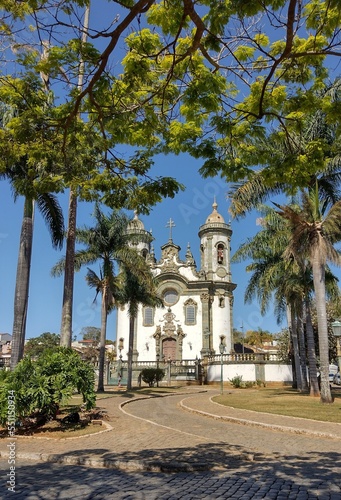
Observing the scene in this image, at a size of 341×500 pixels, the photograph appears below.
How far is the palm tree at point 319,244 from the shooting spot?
17891mm

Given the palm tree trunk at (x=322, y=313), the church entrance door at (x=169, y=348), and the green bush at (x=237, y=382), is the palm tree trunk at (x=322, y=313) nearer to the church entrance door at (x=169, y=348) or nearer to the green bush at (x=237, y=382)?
the green bush at (x=237, y=382)

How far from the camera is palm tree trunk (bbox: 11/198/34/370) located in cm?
1401

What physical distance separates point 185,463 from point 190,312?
40306 millimetres

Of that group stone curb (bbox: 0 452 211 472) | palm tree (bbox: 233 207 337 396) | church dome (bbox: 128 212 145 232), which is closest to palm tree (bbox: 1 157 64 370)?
stone curb (bbox: 0 452 211 472)

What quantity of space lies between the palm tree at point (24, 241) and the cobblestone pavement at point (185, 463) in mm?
4476

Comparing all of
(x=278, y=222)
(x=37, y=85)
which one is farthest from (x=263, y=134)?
(x=278, y=222)

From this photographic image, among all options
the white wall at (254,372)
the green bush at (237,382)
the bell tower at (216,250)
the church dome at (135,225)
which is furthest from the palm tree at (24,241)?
the bell tower at (216,250)

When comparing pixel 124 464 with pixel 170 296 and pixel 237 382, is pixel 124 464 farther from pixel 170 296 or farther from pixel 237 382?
pixel 170 296

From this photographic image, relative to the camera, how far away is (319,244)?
18281mm

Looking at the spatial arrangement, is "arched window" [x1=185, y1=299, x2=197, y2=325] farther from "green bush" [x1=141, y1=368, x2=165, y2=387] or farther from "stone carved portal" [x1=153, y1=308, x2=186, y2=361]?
"green bush" [x1=141, y1=368, x2=165, y2=387]

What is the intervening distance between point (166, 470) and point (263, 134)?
5094 millimetres

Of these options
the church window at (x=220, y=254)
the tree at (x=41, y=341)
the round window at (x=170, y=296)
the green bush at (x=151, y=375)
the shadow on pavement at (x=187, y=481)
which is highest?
the church window at (x=220, y=254)

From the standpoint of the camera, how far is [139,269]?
81.1 ft

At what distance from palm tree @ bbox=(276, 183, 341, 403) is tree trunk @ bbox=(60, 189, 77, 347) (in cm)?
801
